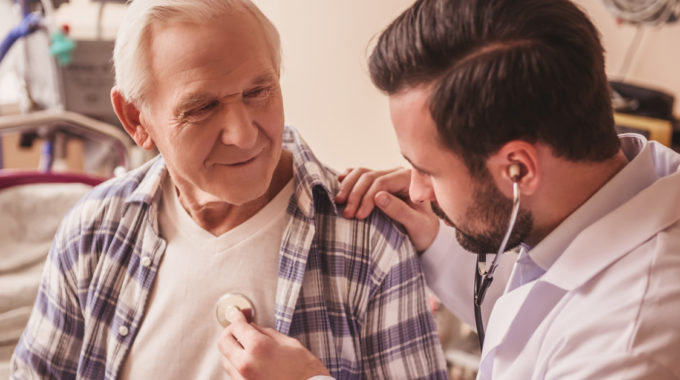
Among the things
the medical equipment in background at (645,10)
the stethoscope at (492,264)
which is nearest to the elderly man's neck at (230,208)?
the stethoscope at (492,264)

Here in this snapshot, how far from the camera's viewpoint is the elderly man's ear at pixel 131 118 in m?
1.24

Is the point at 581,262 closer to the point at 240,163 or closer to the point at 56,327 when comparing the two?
the point at 240,163

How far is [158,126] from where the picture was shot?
119 cm

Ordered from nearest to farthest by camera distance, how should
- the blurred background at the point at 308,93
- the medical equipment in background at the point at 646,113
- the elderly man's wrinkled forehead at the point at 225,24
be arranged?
the elderly man's wrinkled forehead at the point at 225,24, the blurred background at the point at 308,93, the medical equipment in background at the point at 646,113

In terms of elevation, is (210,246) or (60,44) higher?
(60,44)

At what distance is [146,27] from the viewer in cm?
111

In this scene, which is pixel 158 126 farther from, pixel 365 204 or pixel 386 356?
pixel 386 356

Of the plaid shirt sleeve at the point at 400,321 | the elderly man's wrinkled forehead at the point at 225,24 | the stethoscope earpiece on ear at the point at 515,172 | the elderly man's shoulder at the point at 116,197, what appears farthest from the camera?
the elderly man's shoulder at the point at 116,197

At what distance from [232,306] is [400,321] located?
313 mm

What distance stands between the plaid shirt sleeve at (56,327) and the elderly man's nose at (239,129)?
1.43 feet

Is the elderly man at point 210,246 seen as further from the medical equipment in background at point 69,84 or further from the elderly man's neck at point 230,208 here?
the medical equipment in background at point 69,84

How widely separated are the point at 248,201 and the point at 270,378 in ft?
1.09

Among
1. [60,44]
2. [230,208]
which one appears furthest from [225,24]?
[60,44]

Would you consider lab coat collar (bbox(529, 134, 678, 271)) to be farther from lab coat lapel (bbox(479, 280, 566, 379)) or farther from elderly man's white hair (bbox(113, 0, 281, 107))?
elderly man's white hair (bbox(113, 0, 281, 107))
